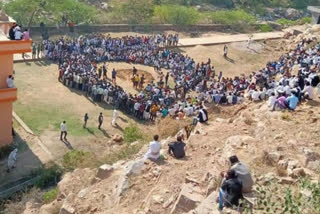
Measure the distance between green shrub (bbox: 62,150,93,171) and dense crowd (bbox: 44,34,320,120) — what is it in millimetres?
4747

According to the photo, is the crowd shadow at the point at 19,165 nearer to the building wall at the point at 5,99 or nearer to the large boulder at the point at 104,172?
the building wall at the point at 5,99

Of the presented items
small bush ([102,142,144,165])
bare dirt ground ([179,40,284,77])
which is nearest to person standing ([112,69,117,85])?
bare dirt ground ([179,40,284,77])

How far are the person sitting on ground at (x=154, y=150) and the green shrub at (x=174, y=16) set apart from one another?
29349mm

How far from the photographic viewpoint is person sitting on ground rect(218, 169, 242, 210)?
962 centimetres

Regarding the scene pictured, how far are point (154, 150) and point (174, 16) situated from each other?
3018 cm

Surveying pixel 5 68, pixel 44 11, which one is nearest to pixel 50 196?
pixel 5 68

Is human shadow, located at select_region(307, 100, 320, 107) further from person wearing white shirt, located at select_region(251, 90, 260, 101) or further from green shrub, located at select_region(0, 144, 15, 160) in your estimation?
green shrub, located at select_region(0, 144, 15, 160)

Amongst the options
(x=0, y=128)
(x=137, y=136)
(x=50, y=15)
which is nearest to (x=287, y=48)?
(x=50, y=15)

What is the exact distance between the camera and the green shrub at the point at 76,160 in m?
17.4

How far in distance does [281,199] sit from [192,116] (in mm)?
11709

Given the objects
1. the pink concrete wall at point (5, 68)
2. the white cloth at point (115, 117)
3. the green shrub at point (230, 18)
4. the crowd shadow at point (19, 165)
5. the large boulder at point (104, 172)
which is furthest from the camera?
the green shrub at point (230, 18)

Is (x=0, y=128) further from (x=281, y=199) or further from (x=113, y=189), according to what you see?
(x=281, y=199)

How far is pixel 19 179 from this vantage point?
17.4 m

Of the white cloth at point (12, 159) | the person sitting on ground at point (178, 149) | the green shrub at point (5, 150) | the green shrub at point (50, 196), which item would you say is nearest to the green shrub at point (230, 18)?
the green shrub at point (5, 150)
